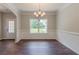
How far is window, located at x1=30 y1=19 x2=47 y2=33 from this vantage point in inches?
460

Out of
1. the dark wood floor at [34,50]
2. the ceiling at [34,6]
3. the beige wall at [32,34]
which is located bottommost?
the dark wood floor at [34,50]

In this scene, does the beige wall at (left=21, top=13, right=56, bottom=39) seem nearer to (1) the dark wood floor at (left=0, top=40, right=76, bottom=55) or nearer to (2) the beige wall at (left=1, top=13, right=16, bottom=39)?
(2) the beige wall at (left=1, top=13, right=16, bottom=39)

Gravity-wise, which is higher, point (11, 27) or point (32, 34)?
point (11, 27)

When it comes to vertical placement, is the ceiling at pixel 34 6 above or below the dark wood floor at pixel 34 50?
above

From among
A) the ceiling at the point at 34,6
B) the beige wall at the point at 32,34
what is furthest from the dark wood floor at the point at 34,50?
the beige wall at the point at 32,34

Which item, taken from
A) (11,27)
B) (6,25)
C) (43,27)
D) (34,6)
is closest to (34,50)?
(34,6)

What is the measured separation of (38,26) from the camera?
11766 mm

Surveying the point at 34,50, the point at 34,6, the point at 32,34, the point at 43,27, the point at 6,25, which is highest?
the point at 34,6

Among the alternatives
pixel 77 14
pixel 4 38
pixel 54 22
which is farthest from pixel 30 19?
pixel 77 14

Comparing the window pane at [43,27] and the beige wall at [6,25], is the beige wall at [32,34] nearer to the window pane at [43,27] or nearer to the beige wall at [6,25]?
the window pane at [43,27]

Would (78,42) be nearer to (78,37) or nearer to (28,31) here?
(78,37)

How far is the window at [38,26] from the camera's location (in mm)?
11688

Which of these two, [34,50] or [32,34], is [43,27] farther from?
[34,50]

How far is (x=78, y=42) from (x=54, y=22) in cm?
649
